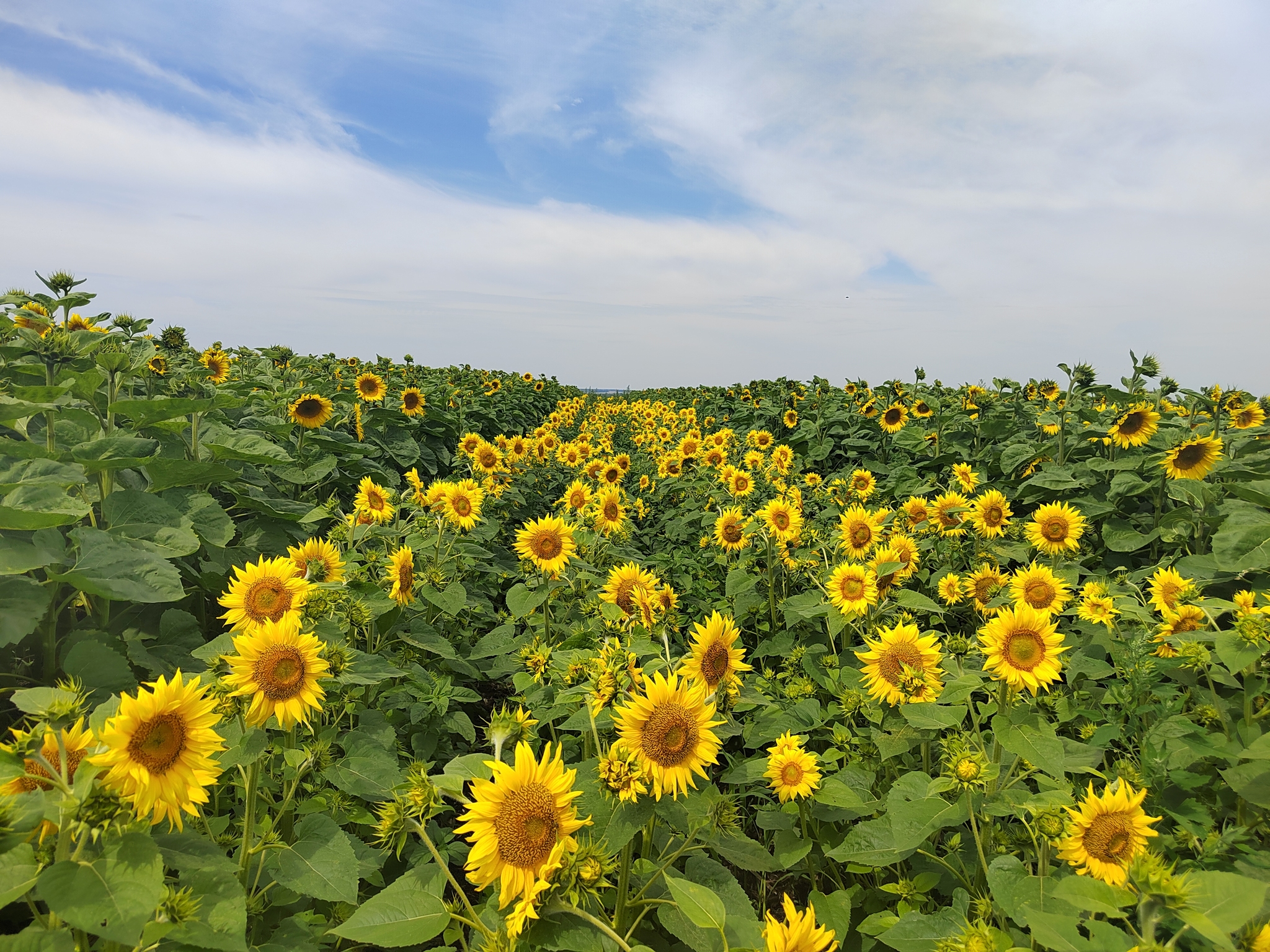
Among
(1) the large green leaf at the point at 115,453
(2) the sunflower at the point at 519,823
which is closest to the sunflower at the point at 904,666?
(2) the sunflower at the point at 519,823

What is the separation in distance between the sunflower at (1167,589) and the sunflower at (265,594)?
336cm

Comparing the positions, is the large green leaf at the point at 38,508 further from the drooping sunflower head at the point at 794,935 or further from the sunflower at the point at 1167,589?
the sunflower at the point at 1167,589

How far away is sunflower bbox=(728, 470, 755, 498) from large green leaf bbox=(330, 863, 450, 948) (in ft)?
13.9

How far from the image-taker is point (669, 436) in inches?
441

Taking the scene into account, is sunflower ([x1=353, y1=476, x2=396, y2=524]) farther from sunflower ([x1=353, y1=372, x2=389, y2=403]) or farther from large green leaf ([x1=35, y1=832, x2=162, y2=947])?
sunflower ([x1=353, y1=372, x2=389, y2=403])

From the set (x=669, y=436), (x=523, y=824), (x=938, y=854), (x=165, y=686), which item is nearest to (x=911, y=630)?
(x=938, y=854)

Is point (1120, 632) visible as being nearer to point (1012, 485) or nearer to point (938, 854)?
point (938, 854)

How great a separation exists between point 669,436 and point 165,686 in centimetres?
999

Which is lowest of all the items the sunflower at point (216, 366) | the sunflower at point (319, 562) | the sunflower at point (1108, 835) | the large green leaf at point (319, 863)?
the large green leaf at point (319, 863)

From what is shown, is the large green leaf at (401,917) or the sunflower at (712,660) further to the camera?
the sunflower at (712,660)

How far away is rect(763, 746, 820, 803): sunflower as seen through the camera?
2141 mm

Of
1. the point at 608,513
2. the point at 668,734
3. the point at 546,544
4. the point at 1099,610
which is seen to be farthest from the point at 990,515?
the point at 668,734

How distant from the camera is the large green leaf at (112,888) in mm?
1123

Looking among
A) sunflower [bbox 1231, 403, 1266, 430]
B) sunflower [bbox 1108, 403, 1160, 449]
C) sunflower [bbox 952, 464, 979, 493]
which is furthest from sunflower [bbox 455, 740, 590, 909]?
sunflower [bbox 1231, 403, 1266, 430]
